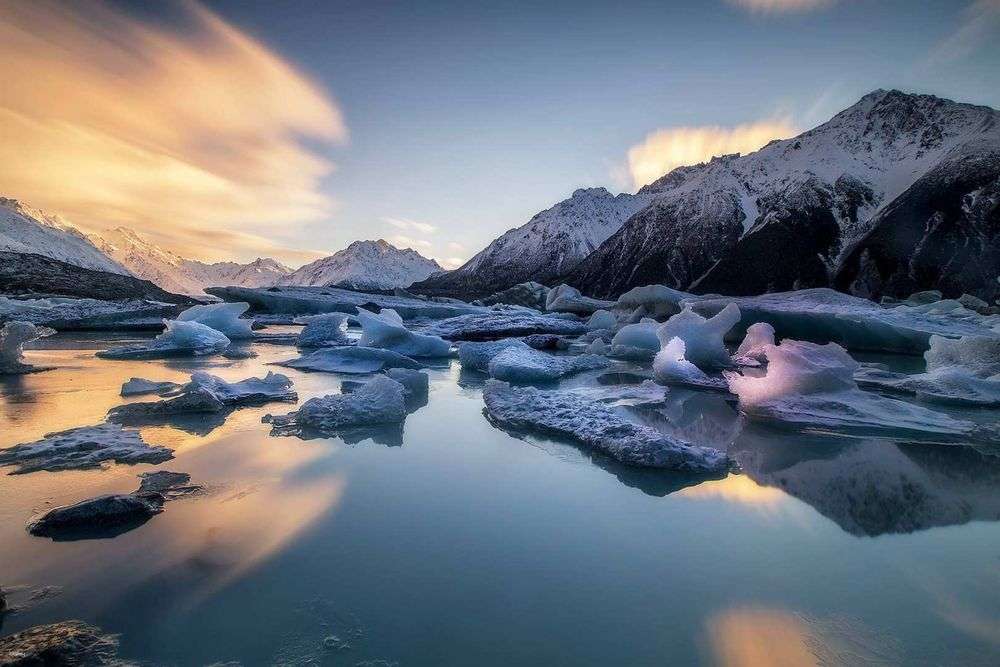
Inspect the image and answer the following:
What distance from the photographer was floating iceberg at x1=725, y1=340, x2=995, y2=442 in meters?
4.88

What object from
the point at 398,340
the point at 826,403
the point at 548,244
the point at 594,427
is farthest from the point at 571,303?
the point at 548,244

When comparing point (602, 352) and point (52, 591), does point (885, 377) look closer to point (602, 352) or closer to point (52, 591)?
point (602, 352)

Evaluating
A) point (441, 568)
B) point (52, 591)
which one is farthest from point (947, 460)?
point (52, 591)

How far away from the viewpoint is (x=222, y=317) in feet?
47.2

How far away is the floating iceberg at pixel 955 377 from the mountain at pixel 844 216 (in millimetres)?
40961

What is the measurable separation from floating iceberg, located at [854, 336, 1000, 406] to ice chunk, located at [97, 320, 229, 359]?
1301 cm

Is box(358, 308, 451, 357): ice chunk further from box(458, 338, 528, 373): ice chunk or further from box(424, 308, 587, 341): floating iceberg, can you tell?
box(424, 308, 587, 341): floating iceberg

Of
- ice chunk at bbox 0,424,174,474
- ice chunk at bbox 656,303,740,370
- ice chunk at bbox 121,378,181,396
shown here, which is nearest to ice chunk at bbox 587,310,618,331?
ice chunk at bbox 656,303,740,370

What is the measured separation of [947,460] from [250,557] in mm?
5066

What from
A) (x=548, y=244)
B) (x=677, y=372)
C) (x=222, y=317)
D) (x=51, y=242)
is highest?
(x=548, y=244)

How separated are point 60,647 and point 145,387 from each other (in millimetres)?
5288

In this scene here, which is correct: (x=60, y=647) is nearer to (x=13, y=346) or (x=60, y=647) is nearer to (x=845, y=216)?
(x=13, y=346)

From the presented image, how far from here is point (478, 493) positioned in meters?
3.15

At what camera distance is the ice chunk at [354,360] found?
8641 mm
